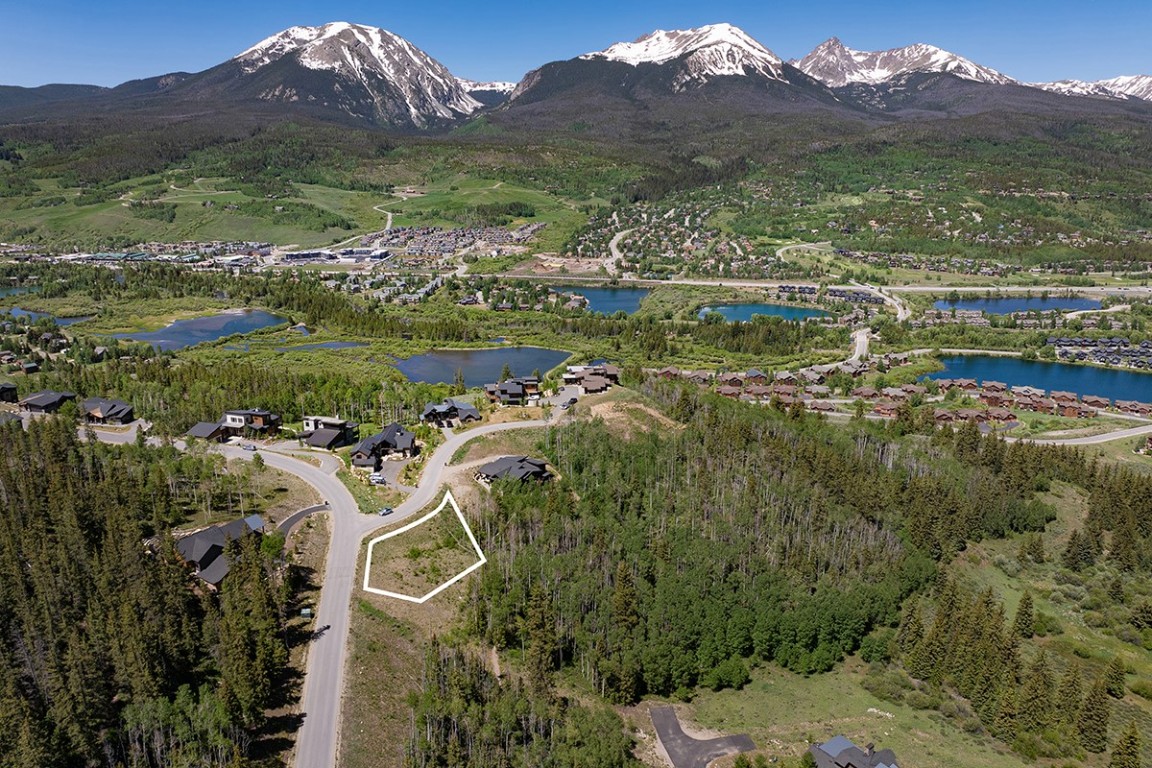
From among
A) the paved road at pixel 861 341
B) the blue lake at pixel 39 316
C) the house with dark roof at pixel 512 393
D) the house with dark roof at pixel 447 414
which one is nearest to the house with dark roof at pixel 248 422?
the house with dark roof at pixel 447 414

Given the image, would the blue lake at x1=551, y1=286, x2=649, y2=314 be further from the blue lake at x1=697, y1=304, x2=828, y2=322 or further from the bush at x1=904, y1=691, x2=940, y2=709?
the bush at x1=904, y1=691, x2=940, y2=709

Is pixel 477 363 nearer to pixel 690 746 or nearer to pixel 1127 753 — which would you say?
pixel 690 746

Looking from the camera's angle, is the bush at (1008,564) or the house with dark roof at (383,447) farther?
the house with dark roof at (383,447)

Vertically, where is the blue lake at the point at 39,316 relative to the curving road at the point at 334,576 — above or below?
above

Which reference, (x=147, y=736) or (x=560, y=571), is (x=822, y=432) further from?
(x=147, y=736)

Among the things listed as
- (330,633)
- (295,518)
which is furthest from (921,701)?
(295,518)

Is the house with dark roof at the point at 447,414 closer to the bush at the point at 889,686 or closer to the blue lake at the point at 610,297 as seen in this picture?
the bush at the point at 889,686

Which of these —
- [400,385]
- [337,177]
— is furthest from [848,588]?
[337,177]
